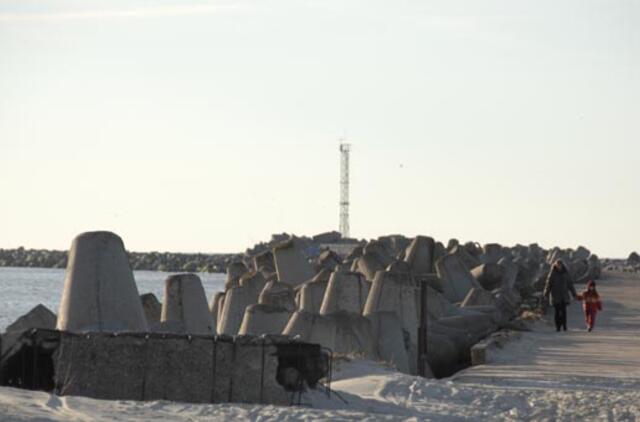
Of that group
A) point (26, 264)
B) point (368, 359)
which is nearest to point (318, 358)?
point (368, 359)

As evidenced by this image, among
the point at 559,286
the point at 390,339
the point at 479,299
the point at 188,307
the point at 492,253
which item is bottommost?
the point at 390,339

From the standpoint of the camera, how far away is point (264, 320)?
16906mm

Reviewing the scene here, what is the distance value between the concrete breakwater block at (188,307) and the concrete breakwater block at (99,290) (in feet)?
7.78

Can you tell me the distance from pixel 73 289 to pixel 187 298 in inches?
112

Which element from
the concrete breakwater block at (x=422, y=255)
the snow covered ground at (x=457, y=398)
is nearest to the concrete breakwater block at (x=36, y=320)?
the snow covered ground at (x=457, y=398)

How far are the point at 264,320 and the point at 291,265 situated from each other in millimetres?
8241

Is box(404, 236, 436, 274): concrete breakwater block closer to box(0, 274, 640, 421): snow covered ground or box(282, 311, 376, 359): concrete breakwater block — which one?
box(0, 274, 640, 421): snow covered ground

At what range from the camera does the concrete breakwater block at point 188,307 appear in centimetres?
1616

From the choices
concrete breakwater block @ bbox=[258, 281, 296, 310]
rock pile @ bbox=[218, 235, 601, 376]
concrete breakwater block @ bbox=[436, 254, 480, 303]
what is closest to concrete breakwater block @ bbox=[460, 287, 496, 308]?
rock pile @ bbox=[218, 235, 601, 376]

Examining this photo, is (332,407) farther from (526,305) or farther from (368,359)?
(526,305)

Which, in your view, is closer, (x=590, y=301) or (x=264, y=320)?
(x=264, y=320)

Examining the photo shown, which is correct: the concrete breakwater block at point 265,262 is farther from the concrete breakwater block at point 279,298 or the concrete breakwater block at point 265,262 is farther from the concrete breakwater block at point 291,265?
the concrete breakwater block at point 279,298

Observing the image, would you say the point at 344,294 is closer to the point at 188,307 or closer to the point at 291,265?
the point at 188,307

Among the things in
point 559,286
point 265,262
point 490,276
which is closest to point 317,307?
point 559,286
